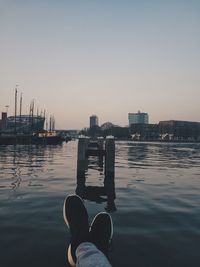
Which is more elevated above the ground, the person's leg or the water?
the person's leg

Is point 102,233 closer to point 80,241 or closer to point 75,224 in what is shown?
point 80,241

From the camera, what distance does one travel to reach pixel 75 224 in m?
5.60

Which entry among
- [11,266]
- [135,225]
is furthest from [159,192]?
[11,266]

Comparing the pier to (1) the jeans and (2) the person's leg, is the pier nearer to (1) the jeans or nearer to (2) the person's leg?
(2) the person's leg

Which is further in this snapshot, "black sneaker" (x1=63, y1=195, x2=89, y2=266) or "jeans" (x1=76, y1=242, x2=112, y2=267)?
"black sneaker" (x1=63, y1=195, x2=89, y2=266)

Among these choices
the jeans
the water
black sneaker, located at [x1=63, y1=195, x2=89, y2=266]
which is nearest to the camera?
the jeans

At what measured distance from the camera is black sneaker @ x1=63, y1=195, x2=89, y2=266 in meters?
5.03

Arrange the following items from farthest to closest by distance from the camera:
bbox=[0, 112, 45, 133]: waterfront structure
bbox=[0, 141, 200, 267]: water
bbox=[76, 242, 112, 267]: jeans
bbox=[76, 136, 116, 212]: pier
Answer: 1. bbox=[0, 112, 45, 133]: waterfront structure
2. bbox=[76, 136, 116, 212]: pier
3. bbox=[0, 141, 200, 267]: water
4. bbox=[76, 242, 112, 267]: jeans

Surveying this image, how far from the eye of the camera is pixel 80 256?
14.0 feet

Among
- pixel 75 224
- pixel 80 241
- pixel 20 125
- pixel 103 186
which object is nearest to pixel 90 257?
pixel 80 241

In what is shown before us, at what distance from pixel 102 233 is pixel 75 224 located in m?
0.60

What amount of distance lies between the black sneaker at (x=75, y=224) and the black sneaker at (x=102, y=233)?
0.44 feet

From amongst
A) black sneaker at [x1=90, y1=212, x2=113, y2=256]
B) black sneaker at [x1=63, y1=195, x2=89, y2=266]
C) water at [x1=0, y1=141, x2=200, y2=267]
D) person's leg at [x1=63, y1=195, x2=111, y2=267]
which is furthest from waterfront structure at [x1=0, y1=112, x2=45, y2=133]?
black sneaker at [x1=90, y1=212, x2=113, y2=256]

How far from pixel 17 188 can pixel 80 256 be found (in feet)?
31.0
